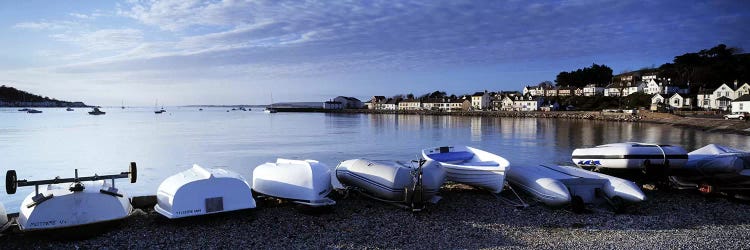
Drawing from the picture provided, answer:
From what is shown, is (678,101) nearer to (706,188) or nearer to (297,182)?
(706,188)

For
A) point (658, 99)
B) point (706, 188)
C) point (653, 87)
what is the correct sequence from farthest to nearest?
1. point (653, 87)
2. point (658, 99)
3. point (706, 188)

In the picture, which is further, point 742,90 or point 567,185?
point 742,90

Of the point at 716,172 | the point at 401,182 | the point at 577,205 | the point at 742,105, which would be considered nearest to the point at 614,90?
the point at 742,105

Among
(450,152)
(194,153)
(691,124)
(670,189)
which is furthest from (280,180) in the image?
(691,124)

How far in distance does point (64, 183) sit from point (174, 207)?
2.42 meters

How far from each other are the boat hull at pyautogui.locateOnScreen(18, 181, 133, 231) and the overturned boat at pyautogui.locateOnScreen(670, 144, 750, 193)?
35.6 feet

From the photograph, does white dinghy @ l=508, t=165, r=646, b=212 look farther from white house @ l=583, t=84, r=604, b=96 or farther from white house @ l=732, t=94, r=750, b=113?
white house @ l=583, t=84, r=604, b=96

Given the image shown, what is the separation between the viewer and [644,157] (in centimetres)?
1152

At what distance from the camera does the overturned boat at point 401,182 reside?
8.53m

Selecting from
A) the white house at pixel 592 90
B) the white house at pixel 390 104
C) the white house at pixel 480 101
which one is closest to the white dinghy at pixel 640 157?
the white house at pixel 592 90

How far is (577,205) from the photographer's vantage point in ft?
28.0

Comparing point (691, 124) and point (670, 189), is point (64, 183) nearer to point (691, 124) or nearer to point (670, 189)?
point (670, 189)

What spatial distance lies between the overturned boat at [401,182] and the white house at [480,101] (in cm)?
11864

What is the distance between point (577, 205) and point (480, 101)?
12004 cm
